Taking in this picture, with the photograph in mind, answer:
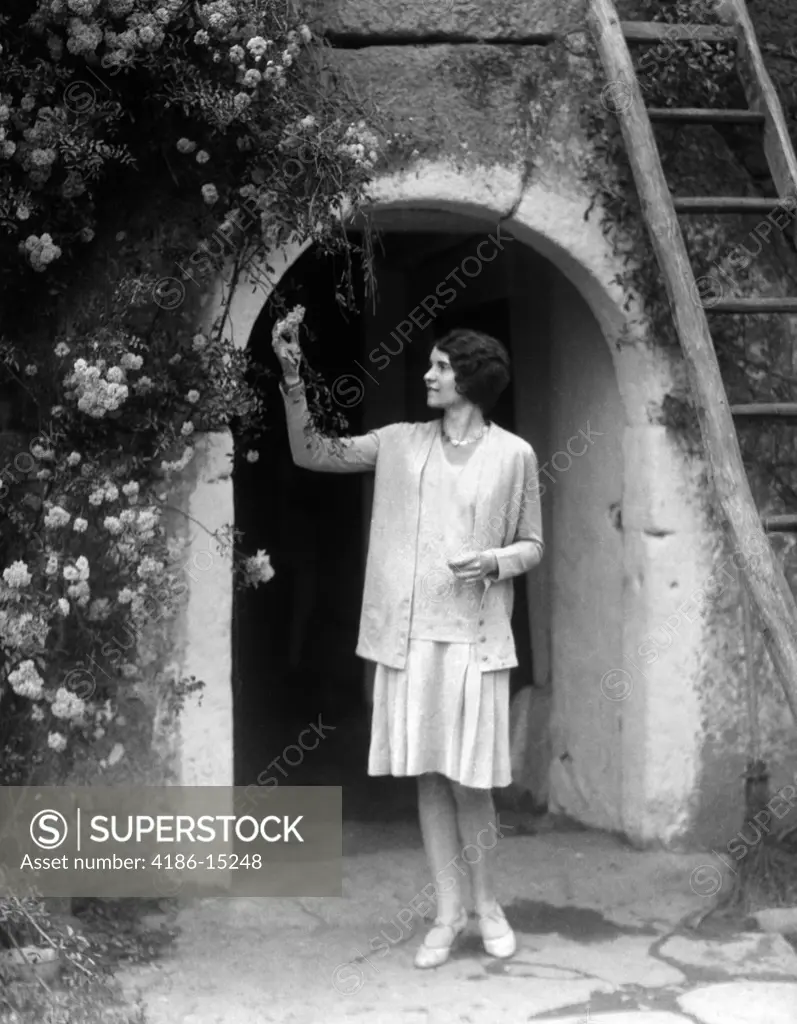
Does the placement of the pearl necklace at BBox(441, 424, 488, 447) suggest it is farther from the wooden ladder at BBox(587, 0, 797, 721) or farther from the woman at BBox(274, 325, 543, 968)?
the wooden ladder at BBox(587, 0, 797, 721)

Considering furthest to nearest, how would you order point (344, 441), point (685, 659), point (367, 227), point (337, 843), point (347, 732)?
point (347, 732), point (337, 843), point (685, 659), point (367, 227), point (344, 441)

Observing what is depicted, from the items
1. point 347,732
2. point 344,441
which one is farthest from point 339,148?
point 347,732

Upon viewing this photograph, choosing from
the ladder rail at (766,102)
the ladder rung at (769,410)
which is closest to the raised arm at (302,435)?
the ladder rung at (769,410)

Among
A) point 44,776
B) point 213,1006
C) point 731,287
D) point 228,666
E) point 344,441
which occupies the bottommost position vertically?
point 213,1006

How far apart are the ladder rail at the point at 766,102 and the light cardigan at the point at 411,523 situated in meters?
1.32

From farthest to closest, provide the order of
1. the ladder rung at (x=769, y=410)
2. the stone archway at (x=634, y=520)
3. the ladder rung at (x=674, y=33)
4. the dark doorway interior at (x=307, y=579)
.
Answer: the dark doorway interior at (x=307, y=579) → the ladder rung at (x=674, y=33) → the stone archway at (x=634, y=520) → the ladder rung at (x=769, y=410)

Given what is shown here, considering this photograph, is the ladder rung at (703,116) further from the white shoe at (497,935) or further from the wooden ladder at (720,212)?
the white shoe at (497,935)

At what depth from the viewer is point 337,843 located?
552 centimetres

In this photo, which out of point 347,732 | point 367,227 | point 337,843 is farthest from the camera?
point 347,732

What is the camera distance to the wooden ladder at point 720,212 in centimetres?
405

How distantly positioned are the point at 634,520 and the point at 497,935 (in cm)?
163

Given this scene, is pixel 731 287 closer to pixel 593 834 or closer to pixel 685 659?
pixel 685 659

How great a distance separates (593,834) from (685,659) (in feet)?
2.62

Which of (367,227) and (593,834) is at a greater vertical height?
(367,227)
